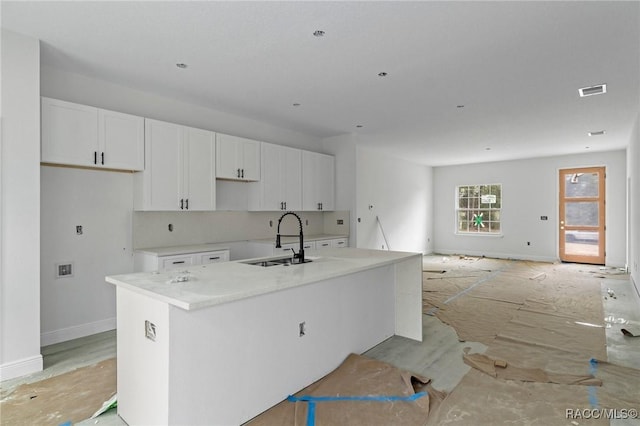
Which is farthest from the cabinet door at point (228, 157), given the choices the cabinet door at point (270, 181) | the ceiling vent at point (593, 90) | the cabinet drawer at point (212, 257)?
the ceiling vent at point (593, 90)

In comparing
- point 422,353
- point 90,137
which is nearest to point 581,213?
point 422,353

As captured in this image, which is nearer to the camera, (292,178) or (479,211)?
(292,178)

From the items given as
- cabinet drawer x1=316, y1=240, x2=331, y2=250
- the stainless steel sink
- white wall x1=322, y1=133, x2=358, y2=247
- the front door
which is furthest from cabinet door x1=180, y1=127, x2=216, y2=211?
the front door

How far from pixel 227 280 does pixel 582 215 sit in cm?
910

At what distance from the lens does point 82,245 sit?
3.69 m

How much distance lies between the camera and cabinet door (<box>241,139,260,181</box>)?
4.88m

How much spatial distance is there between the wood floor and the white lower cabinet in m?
0.78

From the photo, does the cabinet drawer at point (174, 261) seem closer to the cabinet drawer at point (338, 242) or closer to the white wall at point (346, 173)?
the cabinet drawer at point (338, 242)

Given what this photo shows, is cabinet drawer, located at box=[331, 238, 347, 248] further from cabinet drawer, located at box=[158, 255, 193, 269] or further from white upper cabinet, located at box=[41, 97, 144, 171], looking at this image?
white upper cabinet, located at box=[41, 97, 144, 171]

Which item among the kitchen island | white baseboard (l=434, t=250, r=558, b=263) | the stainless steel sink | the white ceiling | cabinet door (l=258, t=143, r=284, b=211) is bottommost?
white baseboard (l=434, t=250, r=558, b=263)

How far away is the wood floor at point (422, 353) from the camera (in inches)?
110

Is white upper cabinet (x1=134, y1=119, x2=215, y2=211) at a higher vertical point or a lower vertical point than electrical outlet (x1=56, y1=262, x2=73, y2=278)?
higher

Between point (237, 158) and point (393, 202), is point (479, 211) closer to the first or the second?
point (393, 202)

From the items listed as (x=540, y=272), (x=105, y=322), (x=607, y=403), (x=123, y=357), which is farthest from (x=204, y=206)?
(x=540, y=272)
